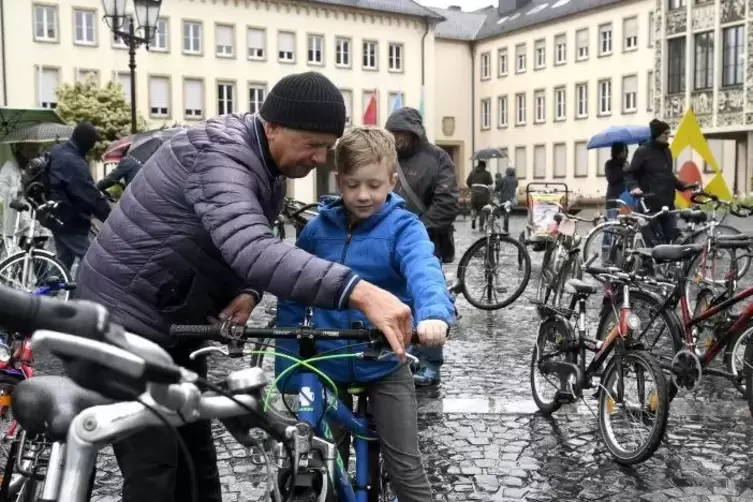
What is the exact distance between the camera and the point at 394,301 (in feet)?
7.56

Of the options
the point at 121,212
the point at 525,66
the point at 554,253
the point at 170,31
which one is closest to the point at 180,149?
the point at 121,212

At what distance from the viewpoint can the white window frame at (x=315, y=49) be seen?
5559cm

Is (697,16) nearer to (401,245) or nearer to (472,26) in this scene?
(472,26)

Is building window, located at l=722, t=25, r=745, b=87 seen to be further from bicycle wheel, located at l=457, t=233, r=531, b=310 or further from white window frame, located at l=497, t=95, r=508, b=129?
bicycle wheel, located at l=457, t=233, r=531, b=310

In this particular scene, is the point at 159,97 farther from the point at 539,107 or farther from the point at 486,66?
the point at 486,66

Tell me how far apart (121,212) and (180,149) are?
275 mm

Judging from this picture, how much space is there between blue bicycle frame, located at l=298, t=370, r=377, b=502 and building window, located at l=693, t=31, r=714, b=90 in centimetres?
4242

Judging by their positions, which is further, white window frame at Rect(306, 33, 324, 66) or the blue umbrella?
white window frame at Rect(306, 33, 324, 66)

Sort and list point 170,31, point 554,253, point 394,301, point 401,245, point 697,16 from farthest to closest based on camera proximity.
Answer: point 170,31
point 697,16
point 554,253
point 401,245
point 394,301

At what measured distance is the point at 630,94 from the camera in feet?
176

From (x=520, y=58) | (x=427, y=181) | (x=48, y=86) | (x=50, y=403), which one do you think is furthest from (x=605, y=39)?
(x=50, y=403)

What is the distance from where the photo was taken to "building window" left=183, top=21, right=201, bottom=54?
2010 inches

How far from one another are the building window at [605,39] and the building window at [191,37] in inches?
904

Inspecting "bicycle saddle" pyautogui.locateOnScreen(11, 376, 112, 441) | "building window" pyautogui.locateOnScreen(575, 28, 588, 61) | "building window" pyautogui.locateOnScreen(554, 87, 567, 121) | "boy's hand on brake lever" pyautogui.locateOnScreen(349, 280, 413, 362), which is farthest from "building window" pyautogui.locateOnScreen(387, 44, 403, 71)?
"bicycle saddle" pyautogui.locateOnScreen(11, 376, 112, 441)
